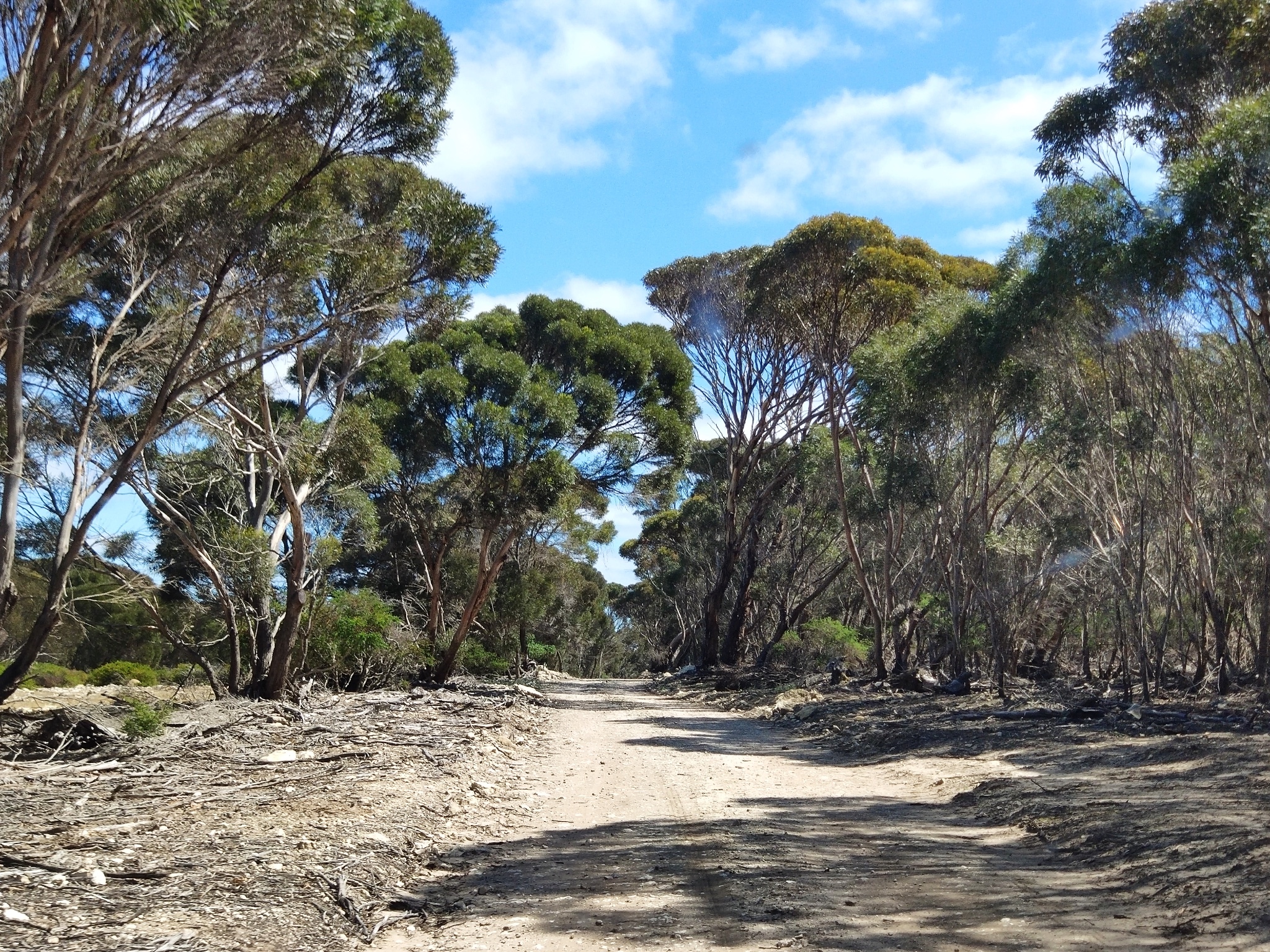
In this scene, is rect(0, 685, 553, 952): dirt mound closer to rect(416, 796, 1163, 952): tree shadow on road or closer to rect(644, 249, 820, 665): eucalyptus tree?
rect(416, 796, 1163, 952): tree shadow on road

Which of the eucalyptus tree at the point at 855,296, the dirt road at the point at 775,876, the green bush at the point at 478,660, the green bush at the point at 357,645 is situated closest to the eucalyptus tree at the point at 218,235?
the dirt road at the point at 775,876

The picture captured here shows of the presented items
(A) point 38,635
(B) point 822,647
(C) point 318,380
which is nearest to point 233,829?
(A) point 38,635

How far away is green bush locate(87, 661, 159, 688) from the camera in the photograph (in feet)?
89.9

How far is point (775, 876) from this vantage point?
6.26m

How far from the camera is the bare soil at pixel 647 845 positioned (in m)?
5.02

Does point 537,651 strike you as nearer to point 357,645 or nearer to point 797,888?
point 357,645

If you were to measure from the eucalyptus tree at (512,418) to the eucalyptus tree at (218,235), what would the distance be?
794cm

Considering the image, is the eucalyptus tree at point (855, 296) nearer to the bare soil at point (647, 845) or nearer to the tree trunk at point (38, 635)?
the bare soil at point (647, 845)

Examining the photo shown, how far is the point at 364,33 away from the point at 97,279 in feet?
17.8

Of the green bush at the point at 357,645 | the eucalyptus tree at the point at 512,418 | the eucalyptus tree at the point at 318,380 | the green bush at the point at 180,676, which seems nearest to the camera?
the eucalyptus tree at the point at 318,380

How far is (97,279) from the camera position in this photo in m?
13.6

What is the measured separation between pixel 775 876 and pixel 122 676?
26585 millimetres

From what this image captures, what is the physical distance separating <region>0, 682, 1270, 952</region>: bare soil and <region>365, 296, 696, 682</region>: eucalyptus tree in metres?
10.7

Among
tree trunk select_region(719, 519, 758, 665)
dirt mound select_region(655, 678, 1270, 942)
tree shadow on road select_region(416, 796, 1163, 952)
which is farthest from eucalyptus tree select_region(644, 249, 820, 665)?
tree shadow on road select_region(416, 796, 1163, 952)
